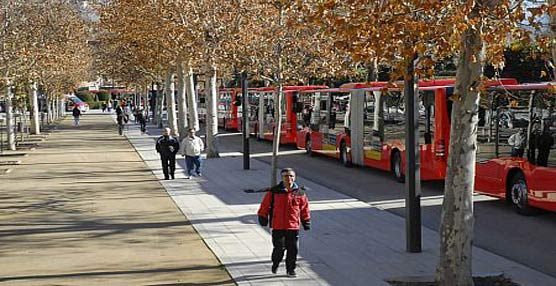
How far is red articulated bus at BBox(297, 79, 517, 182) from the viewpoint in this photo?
2083 cm

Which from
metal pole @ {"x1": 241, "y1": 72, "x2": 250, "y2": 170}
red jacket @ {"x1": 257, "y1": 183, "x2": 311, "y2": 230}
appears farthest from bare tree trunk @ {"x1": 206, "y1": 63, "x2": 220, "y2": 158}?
red jacket @ {"x1": 257, "y1": 183, "x2": 311, "y2": 230}

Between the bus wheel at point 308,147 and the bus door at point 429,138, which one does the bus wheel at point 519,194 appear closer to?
the bus door at point 429,138

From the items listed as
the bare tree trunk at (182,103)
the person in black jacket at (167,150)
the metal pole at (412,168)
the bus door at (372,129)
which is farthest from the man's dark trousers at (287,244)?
the bare tree trunk at (182,103)

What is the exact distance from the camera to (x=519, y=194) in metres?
16.9

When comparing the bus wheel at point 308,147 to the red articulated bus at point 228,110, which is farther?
the red articulated bus at point 228,110

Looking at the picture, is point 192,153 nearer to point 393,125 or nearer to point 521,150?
point 393,125

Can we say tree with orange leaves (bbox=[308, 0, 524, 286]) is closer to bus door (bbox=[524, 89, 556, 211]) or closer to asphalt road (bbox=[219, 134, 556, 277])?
asphalt road (bbox=[219, 134, 556, 277])

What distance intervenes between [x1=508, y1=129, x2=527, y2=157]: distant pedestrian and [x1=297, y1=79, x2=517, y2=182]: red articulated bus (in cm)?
149

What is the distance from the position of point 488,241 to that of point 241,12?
31.1 feet

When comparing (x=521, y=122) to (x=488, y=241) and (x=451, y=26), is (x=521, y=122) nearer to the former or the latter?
(x=488, y=241)

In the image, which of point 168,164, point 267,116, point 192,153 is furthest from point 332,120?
point 267,116

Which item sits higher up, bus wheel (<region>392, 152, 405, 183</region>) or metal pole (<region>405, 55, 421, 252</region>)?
metal pole (<region>405, 55, 421, 252</region>)

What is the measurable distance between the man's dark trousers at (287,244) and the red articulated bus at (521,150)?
5.55 meters

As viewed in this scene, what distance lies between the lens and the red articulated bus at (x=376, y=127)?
2083 centimetres
